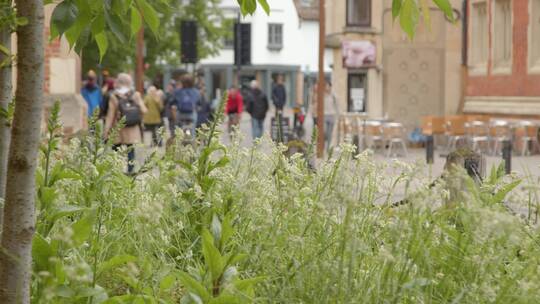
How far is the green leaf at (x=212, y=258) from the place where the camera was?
4.02m

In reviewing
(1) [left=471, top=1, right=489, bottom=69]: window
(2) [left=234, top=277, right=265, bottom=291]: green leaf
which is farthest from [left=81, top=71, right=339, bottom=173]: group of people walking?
(2) [left=234, top=277, right=265, bottom=291]: green leaf

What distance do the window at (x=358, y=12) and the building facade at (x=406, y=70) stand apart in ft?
0.75

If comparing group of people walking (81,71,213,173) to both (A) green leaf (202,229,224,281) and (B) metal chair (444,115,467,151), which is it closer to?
(A) green leaf (202,229,224,281)

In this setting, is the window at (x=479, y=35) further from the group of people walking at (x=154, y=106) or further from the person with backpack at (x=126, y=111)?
the person with backpack at (x=126, y=111)

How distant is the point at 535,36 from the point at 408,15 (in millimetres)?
29288

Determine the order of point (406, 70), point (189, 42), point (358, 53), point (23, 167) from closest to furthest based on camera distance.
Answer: point (23, 167)
point (189, 42)
point (406, 70)
point (358, 53)

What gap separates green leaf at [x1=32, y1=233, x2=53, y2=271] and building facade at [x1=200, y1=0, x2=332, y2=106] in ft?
274

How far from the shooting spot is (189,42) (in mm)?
28641

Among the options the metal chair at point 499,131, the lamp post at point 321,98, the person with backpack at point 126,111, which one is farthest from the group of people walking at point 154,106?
the metal chair at point 499,131

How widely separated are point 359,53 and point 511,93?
18.4ft

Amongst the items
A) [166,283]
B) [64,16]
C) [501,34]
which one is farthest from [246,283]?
[501,34]

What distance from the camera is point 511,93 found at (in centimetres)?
3391

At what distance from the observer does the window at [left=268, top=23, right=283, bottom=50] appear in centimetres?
8938

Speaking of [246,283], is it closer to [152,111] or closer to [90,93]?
[90,93]
